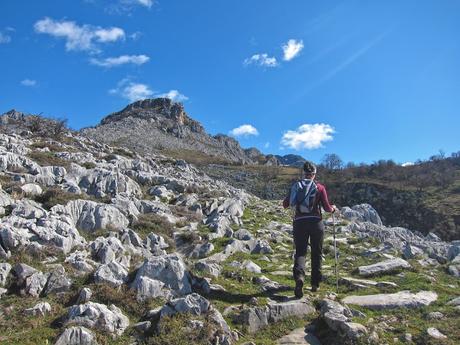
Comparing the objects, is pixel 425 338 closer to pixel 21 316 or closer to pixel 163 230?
pixel 21 316

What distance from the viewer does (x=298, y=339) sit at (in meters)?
8.39

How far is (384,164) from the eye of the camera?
12800 centimetres

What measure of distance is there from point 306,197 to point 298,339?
11.7ft

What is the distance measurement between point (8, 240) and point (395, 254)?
13063 millimetres

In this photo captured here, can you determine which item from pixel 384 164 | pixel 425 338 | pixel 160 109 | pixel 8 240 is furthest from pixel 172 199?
pixel 160 109

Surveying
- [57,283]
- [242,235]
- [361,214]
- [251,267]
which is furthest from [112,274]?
[361,214]

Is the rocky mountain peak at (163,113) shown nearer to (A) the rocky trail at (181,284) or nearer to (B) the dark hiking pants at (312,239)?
(A) the rocky trail at (181,284)

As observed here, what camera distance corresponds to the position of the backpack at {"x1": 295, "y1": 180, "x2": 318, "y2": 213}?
10.9 meters

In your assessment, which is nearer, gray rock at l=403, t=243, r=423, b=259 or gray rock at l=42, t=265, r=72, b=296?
gray rock at l=42, t=265, r=72, b=296

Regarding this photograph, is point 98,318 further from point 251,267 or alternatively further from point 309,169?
point 251,267

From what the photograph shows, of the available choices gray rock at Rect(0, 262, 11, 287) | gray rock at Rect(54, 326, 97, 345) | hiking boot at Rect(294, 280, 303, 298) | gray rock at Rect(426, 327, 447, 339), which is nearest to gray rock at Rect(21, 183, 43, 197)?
gray rock at Rect(0, 262, 11, 287)

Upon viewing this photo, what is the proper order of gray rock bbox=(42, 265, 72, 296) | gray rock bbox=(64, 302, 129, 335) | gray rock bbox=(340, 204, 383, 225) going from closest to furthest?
gray rock bbox=(64, 302, 129, 335) < gray rock bbox=(42, 265, 72, 296) < gray rock bbox=(340, 204, 383, 225)

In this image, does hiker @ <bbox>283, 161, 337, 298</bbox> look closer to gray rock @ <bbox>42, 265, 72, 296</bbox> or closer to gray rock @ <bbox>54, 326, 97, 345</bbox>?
gray rock @ <bbox>54, 326, 97, 345</bbox>

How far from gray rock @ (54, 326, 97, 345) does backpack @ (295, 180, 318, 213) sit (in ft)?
18.2
